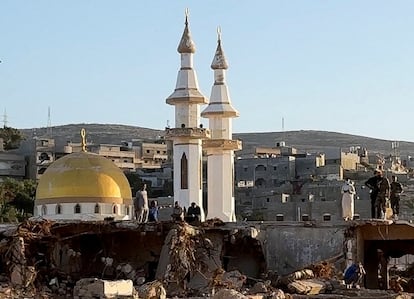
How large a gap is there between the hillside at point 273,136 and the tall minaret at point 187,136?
9707cm

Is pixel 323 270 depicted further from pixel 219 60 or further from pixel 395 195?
pixel 219 60

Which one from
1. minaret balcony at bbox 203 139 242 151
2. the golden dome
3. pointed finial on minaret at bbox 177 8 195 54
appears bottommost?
the golden dome

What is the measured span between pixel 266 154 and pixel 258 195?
80.1 feet

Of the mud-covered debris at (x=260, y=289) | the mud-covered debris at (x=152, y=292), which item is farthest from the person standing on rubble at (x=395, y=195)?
the mud-covered debris at (x=152, y=292)

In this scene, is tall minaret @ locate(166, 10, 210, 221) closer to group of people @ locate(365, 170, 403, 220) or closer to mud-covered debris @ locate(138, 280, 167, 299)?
group of people @ locate(365, 170, 403, 220)

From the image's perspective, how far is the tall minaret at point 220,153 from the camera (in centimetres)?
4281

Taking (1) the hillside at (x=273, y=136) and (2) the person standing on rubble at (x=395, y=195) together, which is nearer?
(2) the person standing on rubble at (x=395, y=195)

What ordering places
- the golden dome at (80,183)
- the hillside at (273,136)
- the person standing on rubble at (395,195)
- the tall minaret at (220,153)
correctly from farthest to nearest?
1. the hillside at (273,136)
2. the tall minaret at (220,153)
3. the golden dome at (80,183)
4. the person standing on rubble at (395,195)

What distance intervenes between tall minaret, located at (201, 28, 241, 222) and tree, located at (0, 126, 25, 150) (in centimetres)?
4858

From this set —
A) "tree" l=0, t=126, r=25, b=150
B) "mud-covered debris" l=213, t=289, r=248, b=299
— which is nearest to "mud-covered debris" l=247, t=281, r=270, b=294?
"mud-covered debris" l=213, t=289, r=248, b=299

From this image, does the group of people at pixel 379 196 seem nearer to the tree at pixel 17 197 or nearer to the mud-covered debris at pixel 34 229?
the mud-covered debris at pixel 34 229

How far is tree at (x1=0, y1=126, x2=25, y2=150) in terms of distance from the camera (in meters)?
90.5

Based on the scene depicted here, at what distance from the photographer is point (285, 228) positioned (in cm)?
2064

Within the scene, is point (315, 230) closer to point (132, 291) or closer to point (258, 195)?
point (132, 291)
